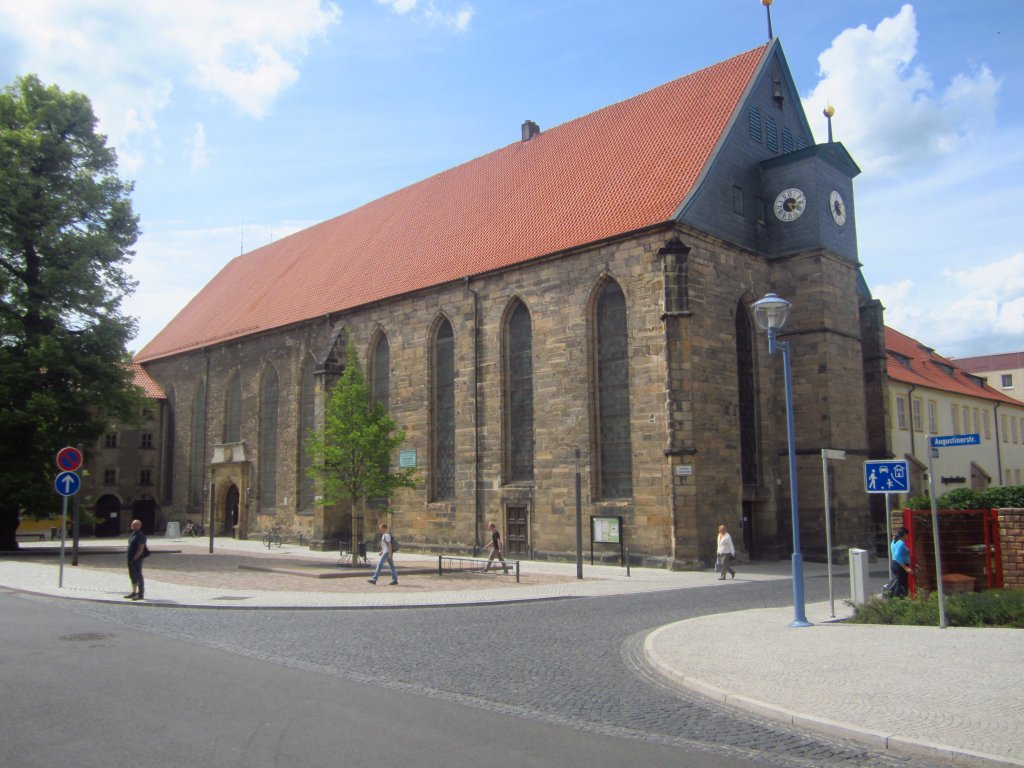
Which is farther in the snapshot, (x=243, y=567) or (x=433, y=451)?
(x=433, y=451)

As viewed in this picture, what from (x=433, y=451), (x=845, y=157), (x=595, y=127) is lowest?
(x=433, y=451)

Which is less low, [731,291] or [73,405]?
[731,291]

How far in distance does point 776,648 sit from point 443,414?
21.2 metres

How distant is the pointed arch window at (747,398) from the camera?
26.7 metres

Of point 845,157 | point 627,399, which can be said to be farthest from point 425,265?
point 845,157

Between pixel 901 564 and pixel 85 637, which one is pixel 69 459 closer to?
pixel 85 637

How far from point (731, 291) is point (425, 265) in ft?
39.1

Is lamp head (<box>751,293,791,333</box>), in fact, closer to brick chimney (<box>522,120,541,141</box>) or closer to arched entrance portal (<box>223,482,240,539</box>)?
brick chimney (<box>522,120,541,141</box>)

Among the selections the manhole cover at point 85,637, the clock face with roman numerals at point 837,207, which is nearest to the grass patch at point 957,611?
the manhole cover at point 85,637

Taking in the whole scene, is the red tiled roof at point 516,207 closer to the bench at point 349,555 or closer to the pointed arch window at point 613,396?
the pointed arch window at point 613,396

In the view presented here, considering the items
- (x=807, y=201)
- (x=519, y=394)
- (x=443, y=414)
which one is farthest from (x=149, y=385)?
(x=807, y=201)

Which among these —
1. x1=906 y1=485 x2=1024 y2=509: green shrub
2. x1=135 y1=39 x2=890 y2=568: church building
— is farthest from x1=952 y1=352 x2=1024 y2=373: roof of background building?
x1=906 y1=485 x2=1024 y2=509: green shrub

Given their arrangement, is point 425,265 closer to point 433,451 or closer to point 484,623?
point 433,451

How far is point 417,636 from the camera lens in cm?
1226
